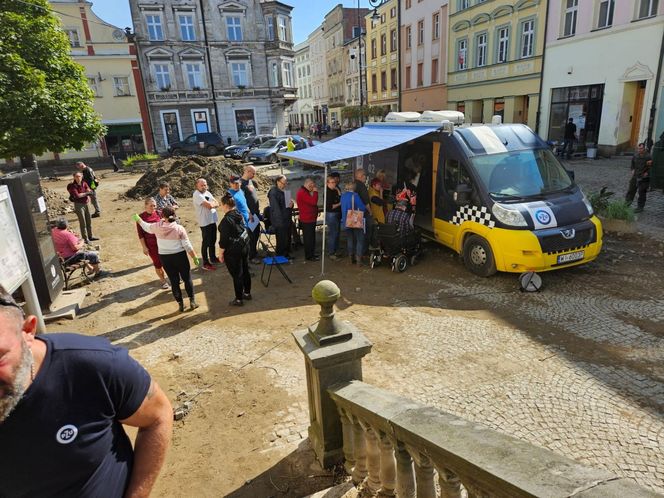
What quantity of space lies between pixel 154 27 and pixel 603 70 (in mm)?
31325

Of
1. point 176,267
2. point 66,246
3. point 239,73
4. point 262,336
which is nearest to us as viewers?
point 262,336

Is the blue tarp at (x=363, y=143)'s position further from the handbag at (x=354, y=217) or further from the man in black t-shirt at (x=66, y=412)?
the man in black t-shirt at (x=66, y=412)

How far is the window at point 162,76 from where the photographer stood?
3416 cm

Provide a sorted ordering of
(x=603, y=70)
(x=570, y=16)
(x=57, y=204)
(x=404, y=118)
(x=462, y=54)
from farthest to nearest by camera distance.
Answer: (x=462, y=54)
(x=570, y=16)
(x=603, y=70)
(x=57, y=204)
(x=404, y=118)

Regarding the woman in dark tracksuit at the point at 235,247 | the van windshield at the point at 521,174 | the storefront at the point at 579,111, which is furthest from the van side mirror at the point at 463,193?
the storefront at the point at 579,111

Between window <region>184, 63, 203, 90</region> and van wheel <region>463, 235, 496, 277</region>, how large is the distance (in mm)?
33754

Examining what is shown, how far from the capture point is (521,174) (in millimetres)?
7395

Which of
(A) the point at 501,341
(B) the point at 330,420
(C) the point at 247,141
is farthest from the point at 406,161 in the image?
(C) the point at 247,141

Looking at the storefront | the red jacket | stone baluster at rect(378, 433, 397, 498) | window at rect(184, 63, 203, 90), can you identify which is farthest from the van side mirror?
window at rect(184, 63, 203, 90)

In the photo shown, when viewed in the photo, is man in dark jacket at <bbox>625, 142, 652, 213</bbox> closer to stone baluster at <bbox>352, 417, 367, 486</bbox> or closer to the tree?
stone baluster at <bbox>352, 417, 367, 486</bbox>

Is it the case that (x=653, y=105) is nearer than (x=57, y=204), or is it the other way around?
(x=57, y=204)

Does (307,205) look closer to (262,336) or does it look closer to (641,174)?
(262,336)

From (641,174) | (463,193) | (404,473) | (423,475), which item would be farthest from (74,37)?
(423,475)

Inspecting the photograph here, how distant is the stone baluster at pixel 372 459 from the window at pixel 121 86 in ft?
119
